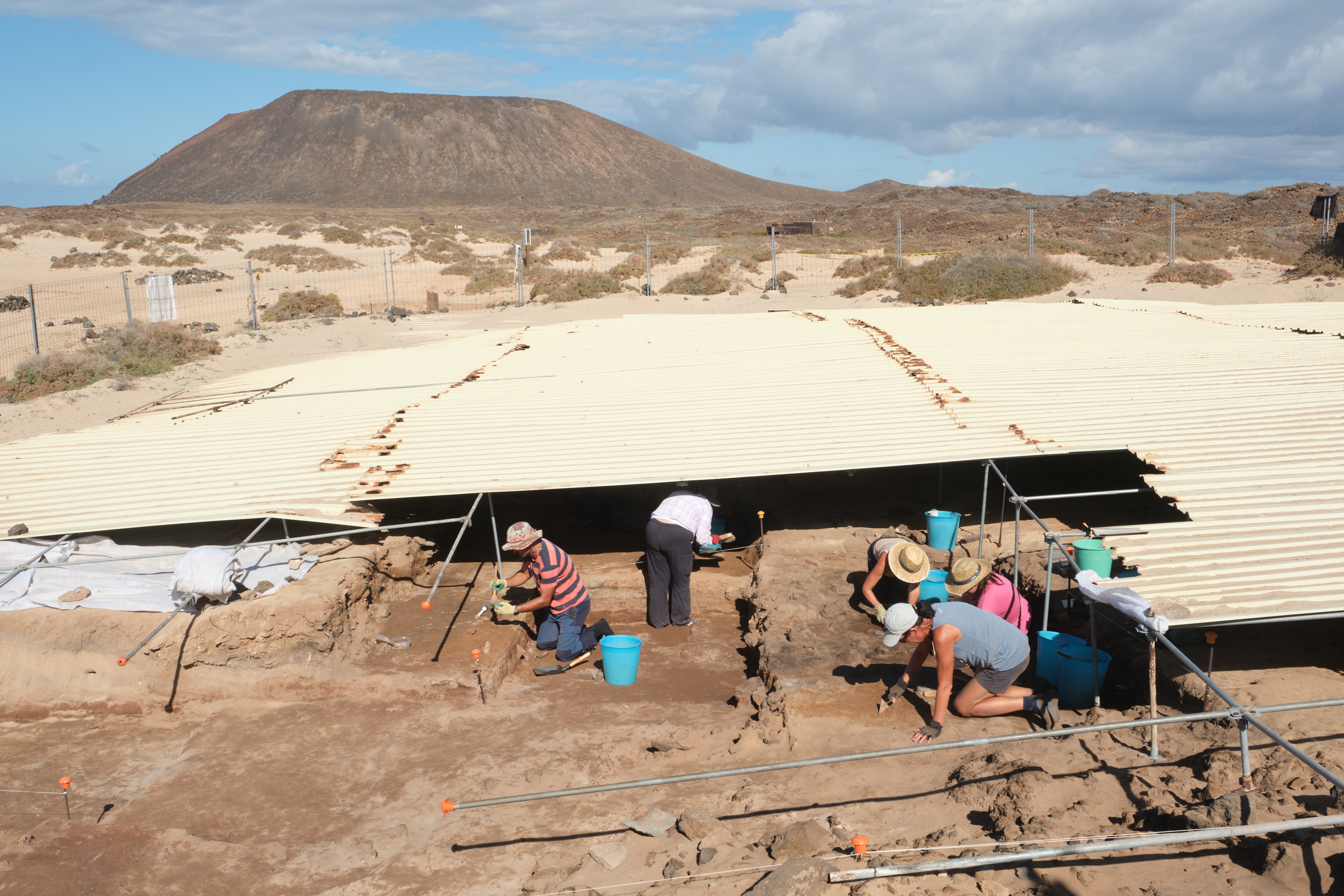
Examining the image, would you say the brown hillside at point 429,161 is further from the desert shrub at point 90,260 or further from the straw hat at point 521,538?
the straw hat at point 521,538

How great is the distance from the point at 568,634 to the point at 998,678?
359 centimetres

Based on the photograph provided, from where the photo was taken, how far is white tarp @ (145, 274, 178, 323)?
75.7 ft

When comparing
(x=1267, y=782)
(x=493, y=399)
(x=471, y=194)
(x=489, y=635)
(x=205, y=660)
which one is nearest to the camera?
(x=1267, y=782)

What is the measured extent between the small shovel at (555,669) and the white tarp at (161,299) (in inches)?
804

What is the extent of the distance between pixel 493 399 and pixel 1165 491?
7463 mm

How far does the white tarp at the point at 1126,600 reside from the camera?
5129 mm

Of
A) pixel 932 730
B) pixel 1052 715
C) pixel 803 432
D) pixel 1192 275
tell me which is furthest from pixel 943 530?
pixel 1192 275

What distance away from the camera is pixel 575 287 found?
29.4 metres

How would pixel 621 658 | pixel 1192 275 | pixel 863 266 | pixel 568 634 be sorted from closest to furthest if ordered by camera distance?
pixel 621 658 → pixel 568 634 → pixel 1192 275 → pixel 863 266

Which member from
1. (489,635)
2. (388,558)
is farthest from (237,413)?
(489,635)

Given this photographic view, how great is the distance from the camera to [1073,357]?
1148 centimetres

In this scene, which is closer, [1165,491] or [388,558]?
[1165,491]

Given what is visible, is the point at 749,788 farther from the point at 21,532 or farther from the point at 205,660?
the point at 21,532

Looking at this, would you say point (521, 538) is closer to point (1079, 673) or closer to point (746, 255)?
point (1079, 673)
